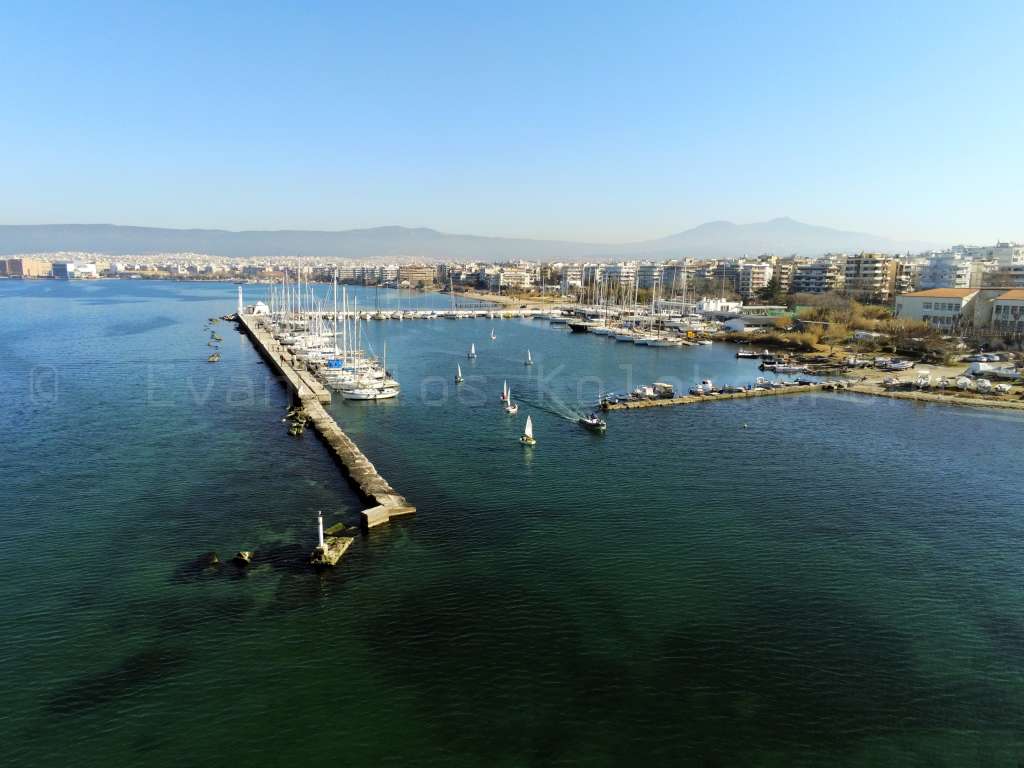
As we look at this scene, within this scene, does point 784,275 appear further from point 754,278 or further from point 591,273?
point 591,273

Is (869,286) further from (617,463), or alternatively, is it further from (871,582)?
(871,582)

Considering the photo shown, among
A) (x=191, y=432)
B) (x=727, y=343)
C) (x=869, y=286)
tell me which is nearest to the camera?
(x=191, y=432)

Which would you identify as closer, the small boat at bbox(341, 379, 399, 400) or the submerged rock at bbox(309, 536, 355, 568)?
the submerged rock at bbox(309, 536, 355, 568)

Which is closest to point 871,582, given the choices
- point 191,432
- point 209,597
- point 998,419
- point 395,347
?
point 209,597

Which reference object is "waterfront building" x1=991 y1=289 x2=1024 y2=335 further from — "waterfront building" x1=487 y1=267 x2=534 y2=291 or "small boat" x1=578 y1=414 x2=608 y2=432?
"waterfront building" x1=487 y1=267 x2=534 y2=291

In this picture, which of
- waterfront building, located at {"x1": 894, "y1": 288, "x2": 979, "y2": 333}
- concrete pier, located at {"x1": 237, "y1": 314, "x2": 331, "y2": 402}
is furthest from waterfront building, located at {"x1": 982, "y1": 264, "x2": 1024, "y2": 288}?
concrete pier, located at {"x1": 237, "y1": 314, "x2": 331, "y2": 402}

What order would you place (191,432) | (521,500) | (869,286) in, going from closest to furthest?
(521,500)
(191,432)
(869,286)

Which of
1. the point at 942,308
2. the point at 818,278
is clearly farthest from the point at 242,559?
the point at 818,278
